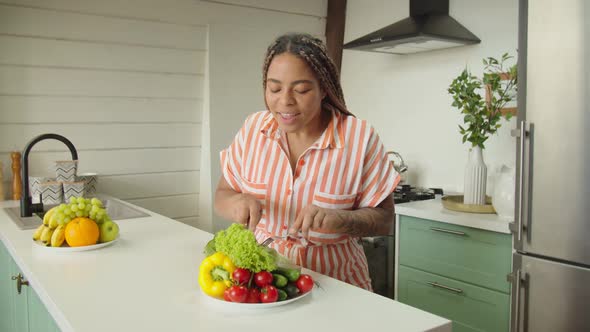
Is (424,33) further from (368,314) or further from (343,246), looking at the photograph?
(368,314)

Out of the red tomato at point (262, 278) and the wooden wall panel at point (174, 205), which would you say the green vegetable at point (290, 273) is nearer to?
the red tomato at point (262, 278)

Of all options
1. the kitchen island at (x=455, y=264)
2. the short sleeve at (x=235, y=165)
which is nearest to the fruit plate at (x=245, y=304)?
the short sleeve at (x=235, y=165)

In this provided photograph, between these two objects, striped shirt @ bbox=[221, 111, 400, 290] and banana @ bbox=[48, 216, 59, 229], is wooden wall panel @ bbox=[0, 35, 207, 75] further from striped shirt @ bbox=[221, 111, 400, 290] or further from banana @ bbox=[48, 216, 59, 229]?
striped shirt @ bbox=[221, 111, 400, 290]

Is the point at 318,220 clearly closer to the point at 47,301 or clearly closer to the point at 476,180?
the point at 47,301

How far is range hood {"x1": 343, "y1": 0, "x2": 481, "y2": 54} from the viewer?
287cm

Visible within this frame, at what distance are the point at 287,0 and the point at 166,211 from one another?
1.63m

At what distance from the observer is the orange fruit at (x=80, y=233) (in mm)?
1711

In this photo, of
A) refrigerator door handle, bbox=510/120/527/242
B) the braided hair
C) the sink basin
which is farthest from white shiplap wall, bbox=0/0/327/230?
refrigerator door handle, bbox=510/120/527/242

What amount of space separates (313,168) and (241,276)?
0.57 meters

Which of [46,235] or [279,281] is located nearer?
[279,281]

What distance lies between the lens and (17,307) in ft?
6.15

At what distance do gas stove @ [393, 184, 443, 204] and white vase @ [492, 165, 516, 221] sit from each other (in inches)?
22.2

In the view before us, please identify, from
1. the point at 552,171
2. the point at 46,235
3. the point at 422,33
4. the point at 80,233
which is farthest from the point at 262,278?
the point at 422,33

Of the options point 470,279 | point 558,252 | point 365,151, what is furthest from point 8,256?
point 558,252
